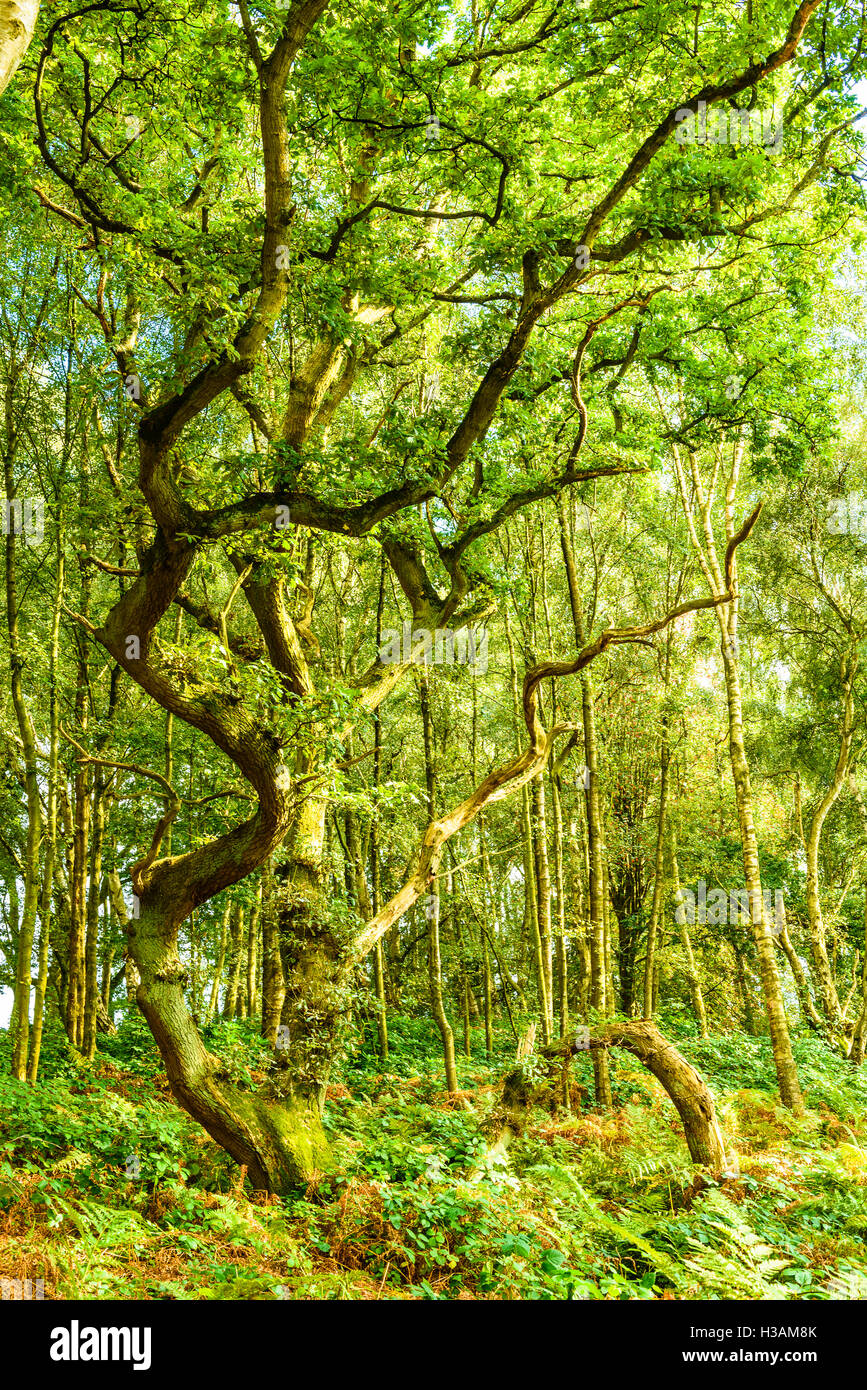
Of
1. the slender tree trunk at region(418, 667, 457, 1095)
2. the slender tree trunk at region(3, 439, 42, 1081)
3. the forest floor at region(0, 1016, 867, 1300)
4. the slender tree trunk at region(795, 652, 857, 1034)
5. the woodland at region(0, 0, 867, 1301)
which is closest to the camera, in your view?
the forest floor at region(0, 1016, 867, 1300)

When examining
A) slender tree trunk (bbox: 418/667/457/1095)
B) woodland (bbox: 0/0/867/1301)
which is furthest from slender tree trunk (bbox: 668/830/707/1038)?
slender tree trunk (bbox: 418/667/457/1095)

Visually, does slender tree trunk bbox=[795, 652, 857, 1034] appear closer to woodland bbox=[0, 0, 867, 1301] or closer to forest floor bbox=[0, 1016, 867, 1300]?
woodland bbox=[0, 0, 867, 1301]

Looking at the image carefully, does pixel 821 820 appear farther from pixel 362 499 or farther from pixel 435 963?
pixel 362 499

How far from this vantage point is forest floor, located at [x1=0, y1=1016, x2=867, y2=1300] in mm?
4121

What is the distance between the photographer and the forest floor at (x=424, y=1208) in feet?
13.5

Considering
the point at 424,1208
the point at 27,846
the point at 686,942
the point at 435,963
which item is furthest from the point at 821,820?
the point at 27,846

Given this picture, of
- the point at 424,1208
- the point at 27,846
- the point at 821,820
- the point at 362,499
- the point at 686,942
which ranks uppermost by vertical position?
the point at 362,499

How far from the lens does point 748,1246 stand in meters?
4.62

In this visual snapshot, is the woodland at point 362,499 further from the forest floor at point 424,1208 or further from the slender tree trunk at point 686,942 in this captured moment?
the slender tree trunk at point 686,942

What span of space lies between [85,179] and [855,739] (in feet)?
46.4

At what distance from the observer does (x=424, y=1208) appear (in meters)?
4.68

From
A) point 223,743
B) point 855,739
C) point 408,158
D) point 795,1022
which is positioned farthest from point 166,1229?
point 795,1022

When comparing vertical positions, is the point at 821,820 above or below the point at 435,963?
above

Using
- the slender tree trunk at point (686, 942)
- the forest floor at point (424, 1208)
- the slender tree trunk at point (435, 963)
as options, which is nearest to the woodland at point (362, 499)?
the forest floor at point (424, 1208)
